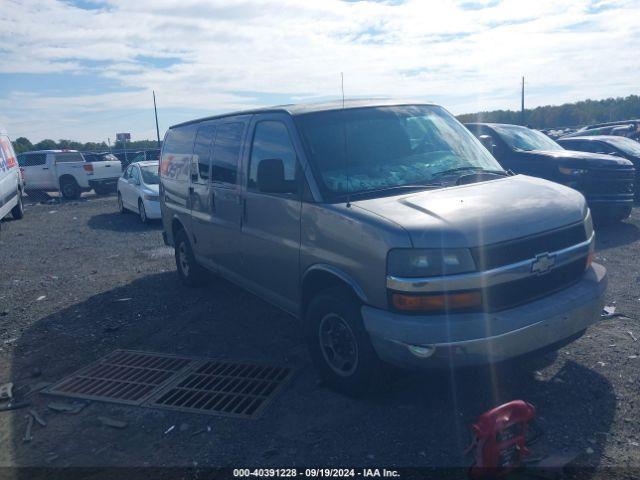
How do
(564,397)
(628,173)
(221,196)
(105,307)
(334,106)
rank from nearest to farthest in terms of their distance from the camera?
(564,397) < (334,106) < (221,196) < (105,307) < (628,173)

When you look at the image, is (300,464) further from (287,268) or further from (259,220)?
(259,220)

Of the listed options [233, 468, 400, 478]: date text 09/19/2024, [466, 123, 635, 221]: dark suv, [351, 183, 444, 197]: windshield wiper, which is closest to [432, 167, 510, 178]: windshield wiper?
[351, 183, 444, 197]: windshield wiper

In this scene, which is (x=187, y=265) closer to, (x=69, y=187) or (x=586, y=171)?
(x=586, y=171)

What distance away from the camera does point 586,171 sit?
391 inches

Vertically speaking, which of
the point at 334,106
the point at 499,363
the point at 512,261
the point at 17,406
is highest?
the point at 334,106

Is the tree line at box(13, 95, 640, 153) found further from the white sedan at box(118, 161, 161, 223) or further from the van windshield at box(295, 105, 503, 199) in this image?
the van windshield at box(295, 105, 503, 199)

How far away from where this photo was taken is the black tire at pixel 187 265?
7492 millimetres

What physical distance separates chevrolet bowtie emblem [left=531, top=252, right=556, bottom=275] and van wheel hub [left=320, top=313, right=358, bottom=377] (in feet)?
4.32

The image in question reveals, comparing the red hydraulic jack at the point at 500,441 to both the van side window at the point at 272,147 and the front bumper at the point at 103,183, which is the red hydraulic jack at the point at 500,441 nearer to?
the van side window at the point at 272,147

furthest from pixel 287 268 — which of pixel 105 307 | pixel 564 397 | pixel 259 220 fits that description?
pixel 105 307

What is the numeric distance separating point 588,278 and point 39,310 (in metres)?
6.33

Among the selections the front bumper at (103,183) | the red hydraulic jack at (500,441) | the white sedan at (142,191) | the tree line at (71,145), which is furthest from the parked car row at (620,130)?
the tree line at (71,145)

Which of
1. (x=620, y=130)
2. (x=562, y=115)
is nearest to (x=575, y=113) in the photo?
(x=562, y=115)

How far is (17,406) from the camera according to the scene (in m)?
4.75
